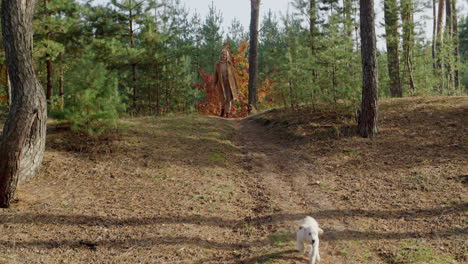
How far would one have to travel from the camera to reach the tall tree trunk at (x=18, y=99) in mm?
4961

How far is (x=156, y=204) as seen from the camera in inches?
211

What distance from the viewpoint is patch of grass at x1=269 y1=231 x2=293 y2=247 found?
14.0ft

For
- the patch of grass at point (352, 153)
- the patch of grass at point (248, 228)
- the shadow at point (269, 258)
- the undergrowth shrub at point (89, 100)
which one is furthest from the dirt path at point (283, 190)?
the undergrowth shrub at point (89, 100)

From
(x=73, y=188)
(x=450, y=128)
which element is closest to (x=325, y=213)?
(x=73, y=188)

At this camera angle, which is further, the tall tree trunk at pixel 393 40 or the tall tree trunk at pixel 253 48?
the tall tree trunk at pixel 253 48

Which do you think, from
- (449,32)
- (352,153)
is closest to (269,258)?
(352,153)

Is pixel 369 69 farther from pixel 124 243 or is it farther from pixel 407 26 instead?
pixel 124 243

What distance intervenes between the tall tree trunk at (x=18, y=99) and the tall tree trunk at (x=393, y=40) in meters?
12.4

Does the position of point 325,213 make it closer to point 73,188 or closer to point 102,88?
point 73,188

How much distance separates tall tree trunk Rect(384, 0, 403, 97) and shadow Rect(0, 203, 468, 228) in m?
10.3

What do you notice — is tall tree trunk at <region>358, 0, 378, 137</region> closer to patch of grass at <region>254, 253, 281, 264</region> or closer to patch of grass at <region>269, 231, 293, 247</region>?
patch of grass at <region>269, 231, 293, 247</region>

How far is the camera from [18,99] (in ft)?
17.7

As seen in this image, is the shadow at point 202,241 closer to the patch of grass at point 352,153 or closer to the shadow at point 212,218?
the shadow at point 212,218

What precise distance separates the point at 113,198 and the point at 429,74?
53.0ft
